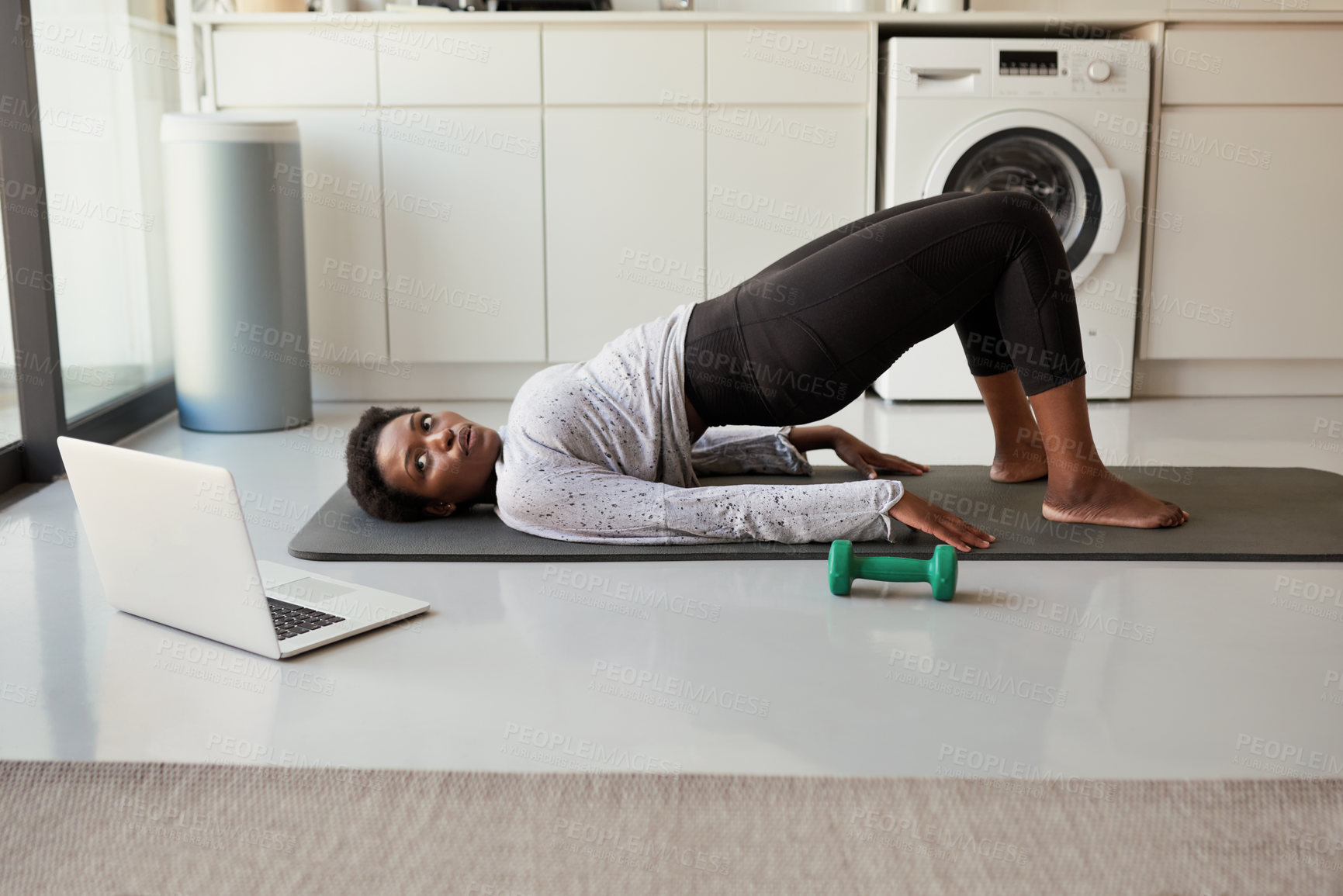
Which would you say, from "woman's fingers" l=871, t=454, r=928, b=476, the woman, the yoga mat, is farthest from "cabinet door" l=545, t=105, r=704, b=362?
the woman

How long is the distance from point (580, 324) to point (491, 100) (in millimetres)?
721

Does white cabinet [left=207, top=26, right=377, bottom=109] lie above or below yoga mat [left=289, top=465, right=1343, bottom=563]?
above

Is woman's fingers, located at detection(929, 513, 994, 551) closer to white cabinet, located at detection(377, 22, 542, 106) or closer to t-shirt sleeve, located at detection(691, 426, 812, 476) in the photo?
t-shirt sleeve, located at detection(691, 426, 812, 476)

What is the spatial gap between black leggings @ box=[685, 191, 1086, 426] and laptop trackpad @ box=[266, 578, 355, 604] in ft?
2.31

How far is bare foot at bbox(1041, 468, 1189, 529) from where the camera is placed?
2.24 m

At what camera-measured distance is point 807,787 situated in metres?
1.32

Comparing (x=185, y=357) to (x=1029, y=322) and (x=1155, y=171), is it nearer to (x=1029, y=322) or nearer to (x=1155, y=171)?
(x=1029, y=322)

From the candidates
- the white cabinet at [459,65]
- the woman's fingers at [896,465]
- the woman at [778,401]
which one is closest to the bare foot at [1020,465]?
the woman's fingers at [896,465]

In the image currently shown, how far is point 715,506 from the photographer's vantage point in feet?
6.82

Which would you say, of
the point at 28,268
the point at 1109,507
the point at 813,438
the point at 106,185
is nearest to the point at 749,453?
the point at 813,438

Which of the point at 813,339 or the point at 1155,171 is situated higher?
the point at 1155,171

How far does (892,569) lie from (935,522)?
0.56 feet

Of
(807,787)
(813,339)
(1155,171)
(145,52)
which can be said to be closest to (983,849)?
(807,787)

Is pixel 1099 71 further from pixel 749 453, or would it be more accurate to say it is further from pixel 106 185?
pixel 106 185
